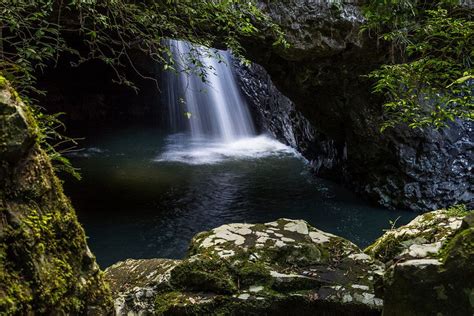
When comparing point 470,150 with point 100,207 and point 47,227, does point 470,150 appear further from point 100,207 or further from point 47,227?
point 47,227

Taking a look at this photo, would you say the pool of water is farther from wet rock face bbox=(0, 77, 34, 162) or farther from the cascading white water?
wet rock face bbox=(0, 77, 34, 162)

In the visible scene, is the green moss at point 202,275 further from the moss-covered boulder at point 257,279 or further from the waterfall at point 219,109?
the waterfall at point 219,109

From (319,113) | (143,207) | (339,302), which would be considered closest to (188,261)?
→ (339,302)

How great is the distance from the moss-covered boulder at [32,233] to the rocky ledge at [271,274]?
154cm

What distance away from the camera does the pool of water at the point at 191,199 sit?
8898mm

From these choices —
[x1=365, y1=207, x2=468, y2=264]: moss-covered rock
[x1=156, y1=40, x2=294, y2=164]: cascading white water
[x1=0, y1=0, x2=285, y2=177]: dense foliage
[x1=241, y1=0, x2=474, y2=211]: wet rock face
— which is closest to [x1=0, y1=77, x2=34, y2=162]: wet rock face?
[x1=0, y1=0, x2=285, y2=177]: dense foliage

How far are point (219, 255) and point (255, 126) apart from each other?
55.3ft

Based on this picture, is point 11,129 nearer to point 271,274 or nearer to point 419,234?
point 271,274

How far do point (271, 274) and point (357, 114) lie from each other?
8.16 m

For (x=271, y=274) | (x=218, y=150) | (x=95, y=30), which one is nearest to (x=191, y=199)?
(x=95, y=30)

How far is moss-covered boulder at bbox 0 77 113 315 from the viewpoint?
1.74m

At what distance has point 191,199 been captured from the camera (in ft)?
36.7

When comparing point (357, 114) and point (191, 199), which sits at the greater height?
point (357, 114)

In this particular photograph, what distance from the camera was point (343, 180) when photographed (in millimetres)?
12664
